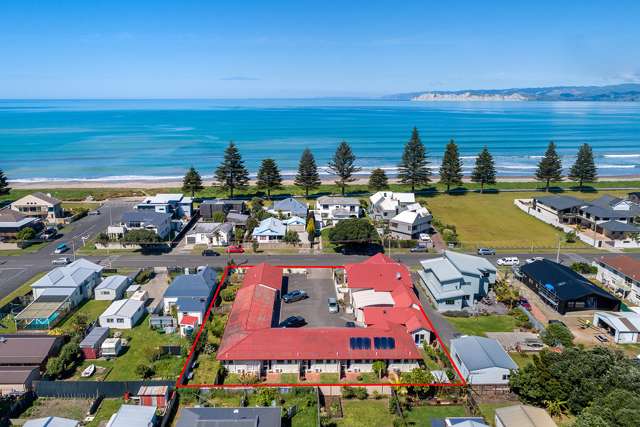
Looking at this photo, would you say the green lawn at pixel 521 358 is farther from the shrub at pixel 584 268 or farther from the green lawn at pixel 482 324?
the shrub at pixel 584 268

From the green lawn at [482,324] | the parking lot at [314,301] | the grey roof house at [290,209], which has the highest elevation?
the grey roof house at [290,209]

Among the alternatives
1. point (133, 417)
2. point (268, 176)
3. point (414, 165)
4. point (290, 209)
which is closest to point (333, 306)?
point (133, 417)

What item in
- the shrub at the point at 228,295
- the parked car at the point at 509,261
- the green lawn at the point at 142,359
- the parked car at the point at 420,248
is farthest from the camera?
the parked car at the point at 420,248

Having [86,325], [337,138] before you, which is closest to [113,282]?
[86,325]

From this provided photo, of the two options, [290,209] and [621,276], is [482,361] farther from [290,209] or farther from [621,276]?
[290,209]

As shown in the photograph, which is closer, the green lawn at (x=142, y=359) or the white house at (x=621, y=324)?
the green lawn at (x=142, y=359)

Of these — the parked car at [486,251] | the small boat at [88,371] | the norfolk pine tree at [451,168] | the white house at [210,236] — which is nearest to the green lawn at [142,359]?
the small boat at [88,371]

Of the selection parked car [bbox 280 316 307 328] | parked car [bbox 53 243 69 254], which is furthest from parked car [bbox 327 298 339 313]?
parked car [bbox 53 243 69 254]
